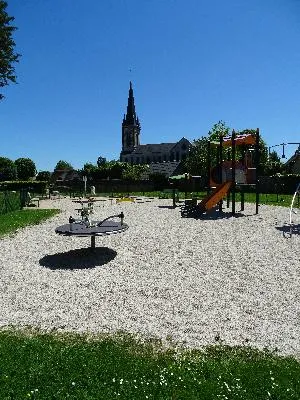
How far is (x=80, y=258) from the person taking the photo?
1105 cm

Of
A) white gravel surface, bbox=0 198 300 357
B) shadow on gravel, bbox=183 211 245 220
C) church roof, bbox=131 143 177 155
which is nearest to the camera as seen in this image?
white gravel surface, bbox=0 198 300 357

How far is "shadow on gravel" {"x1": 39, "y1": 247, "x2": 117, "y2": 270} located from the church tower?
453 ft

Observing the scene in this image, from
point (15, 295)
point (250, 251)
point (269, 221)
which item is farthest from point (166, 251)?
point (269, 221)

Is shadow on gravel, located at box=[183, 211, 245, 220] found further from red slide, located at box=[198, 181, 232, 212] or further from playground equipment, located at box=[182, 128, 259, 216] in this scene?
red slide, located at box=[198, 181, 232, 212]

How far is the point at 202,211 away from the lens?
20.9 m

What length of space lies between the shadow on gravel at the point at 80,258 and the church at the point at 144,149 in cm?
6923

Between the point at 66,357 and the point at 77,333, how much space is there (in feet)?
2.86

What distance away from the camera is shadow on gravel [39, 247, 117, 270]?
10.3 metres

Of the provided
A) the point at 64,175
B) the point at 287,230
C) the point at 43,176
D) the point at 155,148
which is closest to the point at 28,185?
the point at 43,176

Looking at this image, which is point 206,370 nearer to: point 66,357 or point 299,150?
point 66,357

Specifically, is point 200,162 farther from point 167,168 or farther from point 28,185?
point 167,168

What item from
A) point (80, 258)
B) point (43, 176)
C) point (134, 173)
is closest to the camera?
point (80, 258)

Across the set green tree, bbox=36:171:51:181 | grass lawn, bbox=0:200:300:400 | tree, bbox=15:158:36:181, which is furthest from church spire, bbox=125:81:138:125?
grass lawn, bbox=0:200:300:400

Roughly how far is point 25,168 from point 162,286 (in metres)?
123
